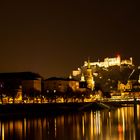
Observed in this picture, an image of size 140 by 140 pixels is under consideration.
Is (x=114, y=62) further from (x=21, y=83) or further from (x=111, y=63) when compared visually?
(x=21, y=83)

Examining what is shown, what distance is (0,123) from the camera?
1312 inches

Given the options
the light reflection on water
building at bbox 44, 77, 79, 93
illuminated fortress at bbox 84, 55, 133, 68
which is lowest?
the light reflection on water

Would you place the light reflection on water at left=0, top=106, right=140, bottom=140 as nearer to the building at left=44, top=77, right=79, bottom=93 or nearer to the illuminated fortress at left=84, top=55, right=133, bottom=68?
the building at left=44, top=77, right=79, bottom=93

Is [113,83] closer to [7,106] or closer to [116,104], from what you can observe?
[116,104]

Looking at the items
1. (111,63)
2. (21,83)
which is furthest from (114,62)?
(21,83)

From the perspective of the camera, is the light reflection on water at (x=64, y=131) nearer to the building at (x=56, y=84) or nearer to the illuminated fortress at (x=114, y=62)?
the building at (x=56, y=84)

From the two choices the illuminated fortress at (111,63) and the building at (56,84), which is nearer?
the building at (56,84)

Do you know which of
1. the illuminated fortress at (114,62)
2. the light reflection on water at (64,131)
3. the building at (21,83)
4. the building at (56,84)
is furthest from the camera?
the illuminated fortress at (114,62)

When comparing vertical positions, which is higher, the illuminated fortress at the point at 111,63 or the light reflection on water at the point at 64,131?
the illuminated fortress at the point at 111,63

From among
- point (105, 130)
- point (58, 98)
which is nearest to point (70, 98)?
point (58, 98)

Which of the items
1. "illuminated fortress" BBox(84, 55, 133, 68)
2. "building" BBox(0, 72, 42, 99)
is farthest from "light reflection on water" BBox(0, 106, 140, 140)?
"illuminated fortress" BBox(84, 55, 133, 68)

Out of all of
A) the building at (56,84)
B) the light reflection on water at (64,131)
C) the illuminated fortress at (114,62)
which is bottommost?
the light reflection on water at (64,131)

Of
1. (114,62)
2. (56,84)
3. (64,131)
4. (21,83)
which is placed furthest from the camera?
(114,62)

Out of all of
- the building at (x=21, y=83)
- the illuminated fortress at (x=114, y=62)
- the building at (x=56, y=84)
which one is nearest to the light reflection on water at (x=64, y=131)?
the building at (x=21, y=83)
